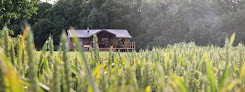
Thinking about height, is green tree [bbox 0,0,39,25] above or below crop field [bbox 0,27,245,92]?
above

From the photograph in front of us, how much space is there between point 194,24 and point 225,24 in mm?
5674

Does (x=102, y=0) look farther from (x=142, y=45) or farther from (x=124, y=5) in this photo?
(x=142, y=45)

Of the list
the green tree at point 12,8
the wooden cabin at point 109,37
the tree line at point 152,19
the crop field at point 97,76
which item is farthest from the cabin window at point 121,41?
the crop field at point 97,76

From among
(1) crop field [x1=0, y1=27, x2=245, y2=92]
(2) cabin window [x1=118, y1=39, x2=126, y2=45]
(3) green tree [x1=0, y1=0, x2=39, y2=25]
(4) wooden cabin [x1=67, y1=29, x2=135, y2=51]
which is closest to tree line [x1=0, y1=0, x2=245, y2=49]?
(2) cabin window [x1=118, y1=39, x2=126, y2=45]

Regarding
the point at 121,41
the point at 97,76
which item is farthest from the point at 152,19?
the point at 97,76

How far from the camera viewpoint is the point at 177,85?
0.77 metres

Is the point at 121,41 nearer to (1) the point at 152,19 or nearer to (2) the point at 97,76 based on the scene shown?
(1) the point at 152,19

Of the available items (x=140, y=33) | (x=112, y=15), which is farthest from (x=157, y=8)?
(x=112, y=15)

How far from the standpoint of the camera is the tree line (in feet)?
129

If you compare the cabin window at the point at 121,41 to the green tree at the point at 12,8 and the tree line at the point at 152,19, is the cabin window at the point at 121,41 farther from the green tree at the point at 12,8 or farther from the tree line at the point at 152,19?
the green tree at the point at 12,8

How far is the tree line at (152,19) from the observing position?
39188 millimetres

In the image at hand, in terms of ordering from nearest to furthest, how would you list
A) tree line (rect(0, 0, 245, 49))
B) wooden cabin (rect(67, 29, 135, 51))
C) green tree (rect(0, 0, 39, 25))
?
green tree (rect(0, 0, 39, 25)) → tree line (rect(0, 0, 245, 49)) → wooden cabin (rect(67, 29, 135, 51))

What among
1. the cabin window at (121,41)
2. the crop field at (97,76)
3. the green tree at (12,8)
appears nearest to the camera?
the crop field at (97,76)

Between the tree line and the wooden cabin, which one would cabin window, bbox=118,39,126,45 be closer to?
the wooden cabin
